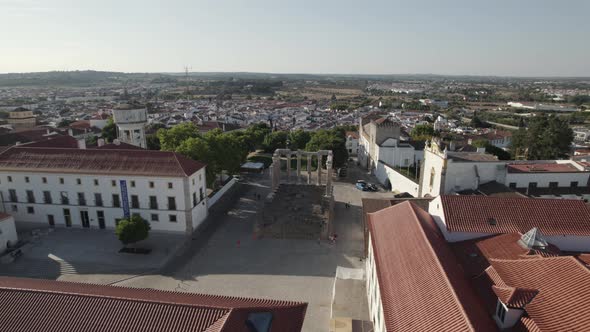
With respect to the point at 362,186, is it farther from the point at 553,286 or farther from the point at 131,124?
the point at 553,286

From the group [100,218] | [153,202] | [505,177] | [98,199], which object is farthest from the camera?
[505,177]

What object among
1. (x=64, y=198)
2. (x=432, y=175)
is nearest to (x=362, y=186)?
(x=432, y=175)

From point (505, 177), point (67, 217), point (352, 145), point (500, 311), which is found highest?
point (500, 311)

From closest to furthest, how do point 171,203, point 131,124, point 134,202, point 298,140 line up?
point 171,203 → point 134,202 → point 131,124 → point 298,140

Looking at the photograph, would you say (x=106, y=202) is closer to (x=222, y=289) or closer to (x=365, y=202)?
(x=222, y=289)

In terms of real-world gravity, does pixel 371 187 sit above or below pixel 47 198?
below

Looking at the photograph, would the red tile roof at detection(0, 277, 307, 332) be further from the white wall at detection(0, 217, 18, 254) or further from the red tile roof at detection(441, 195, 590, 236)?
the white wall at detection(0, 217, 18, 254)

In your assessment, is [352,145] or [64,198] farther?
[352,145]
